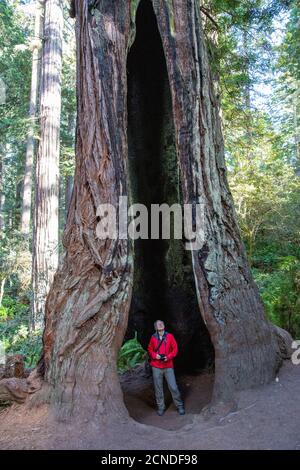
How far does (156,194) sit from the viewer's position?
698 cm

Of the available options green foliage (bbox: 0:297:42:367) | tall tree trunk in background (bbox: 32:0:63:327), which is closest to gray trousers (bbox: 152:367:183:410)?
green foliage (bbox: 0:297:42:367)

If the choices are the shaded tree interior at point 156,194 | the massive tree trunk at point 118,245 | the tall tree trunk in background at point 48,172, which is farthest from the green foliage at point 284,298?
the tall tree trunk in background at point 48,172

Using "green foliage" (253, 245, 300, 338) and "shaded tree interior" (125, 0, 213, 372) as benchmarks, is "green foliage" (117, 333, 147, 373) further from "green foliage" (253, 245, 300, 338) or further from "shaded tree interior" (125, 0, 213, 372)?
"green foliage" (253, 245, 300, 338)

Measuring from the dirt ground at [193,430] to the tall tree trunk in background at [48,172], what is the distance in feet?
15.1

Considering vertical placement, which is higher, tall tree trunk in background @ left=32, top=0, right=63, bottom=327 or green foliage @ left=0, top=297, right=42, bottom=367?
tall tree trunk in background @ left=32, top=0, right=63, bottom=327

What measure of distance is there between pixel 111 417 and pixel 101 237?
203cm

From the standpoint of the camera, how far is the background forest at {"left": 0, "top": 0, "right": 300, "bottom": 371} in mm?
8125

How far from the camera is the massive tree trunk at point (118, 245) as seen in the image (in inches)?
177

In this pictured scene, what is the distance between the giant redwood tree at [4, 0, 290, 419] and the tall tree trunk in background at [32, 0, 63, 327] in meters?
4.17

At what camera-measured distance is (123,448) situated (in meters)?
3.73

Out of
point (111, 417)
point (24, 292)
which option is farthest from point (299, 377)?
point (24, 292)

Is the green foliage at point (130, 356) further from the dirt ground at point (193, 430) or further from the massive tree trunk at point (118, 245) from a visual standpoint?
the massive tree trunk at point (118, 245)

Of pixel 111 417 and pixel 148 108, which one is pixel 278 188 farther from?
pixel 111 417

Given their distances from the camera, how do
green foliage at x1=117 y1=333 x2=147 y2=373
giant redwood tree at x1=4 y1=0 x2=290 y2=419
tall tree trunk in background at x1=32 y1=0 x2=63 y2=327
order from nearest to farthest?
giant redwood tree at x1=4 y1=0 x2=290 y2=419 < green foliage at x1=117 y1=333 x2=147 y2=373 < tall tree trunk in background at x1=32 y1=0 x2=63 y2=327
